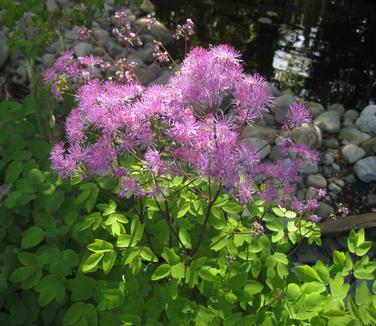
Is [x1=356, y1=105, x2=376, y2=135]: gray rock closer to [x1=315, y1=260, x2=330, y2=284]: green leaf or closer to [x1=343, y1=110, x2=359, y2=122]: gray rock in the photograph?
[x1=343, y1=110, x2=359, y2=122]: gray rock

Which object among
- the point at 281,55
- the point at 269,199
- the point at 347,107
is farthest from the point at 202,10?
the point at 269,199

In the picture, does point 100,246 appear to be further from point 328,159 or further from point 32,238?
point 328,159

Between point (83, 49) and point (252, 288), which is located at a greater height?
point (252, 288)

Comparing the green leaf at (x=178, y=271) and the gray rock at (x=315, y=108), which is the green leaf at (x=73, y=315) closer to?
the green leaf at (x=178, y=271)

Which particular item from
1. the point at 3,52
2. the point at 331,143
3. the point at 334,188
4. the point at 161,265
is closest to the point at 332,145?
the point at 331,143

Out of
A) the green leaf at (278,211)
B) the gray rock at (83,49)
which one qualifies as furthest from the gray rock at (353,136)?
the gray rock at (83,49)

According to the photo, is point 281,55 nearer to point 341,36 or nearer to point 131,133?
point 341,36

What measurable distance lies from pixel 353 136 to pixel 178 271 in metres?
2.58

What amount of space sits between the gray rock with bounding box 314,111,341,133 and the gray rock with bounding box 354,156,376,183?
42 centimetres

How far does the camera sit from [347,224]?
293 centimetres

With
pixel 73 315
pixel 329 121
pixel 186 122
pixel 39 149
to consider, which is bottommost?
pixel 329 121

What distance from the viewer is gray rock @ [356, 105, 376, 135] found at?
3.84 m

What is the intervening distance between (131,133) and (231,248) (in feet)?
1.89

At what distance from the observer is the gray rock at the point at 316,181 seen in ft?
11.1
